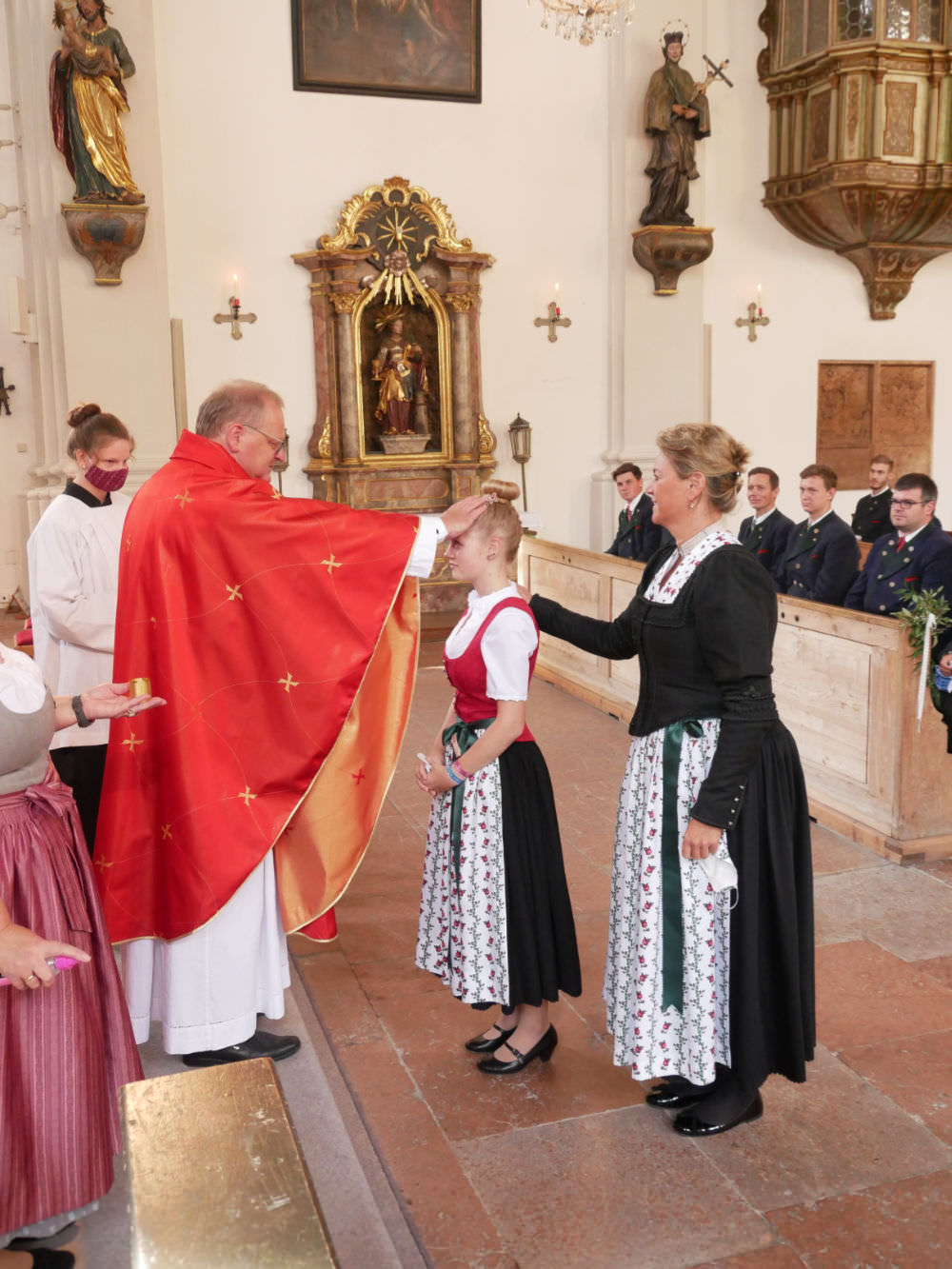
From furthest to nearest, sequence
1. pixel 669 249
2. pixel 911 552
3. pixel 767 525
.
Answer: pixel 669 249, pixel 767 525, pixel 911 552

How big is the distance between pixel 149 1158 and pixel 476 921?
4.99 feet

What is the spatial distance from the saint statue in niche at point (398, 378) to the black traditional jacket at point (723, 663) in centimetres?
851

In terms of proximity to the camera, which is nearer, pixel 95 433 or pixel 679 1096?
pixel 679 1096

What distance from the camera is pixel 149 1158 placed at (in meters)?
1.56

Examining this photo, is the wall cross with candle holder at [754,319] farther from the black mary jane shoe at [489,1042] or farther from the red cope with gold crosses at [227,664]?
the black mary jane shoe at [489,1042]

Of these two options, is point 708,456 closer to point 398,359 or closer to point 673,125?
point 398,359

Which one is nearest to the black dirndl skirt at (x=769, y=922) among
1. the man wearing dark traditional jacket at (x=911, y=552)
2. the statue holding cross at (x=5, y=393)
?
the man wearing dark traditional jacket at (x=911, y=552)

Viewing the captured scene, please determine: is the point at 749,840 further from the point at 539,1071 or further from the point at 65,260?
the point at 65,260

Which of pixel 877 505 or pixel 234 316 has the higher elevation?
pixel 234 316

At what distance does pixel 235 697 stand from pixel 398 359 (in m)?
8.25

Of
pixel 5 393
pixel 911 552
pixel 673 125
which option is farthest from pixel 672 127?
pixel 911 552

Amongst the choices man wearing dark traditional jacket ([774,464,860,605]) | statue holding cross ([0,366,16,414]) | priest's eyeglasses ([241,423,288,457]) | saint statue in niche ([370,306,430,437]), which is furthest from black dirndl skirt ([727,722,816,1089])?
statue holding cross ([0,366,16,414])

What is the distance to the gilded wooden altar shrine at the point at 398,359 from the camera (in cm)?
1075

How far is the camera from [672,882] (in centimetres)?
274
